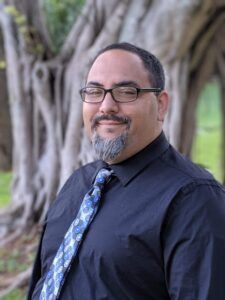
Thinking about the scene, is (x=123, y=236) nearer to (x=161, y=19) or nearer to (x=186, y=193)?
(x=186, y=193)

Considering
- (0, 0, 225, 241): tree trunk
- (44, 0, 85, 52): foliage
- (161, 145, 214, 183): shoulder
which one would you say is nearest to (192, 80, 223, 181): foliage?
(44, 0, 85, 52): foliage

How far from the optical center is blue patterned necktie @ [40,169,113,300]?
1.74 metres

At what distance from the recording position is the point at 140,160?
1.75m

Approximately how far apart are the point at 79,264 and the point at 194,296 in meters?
0.41

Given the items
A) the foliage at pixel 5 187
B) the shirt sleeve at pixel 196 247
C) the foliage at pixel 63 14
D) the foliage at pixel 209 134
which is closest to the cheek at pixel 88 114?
the shirt sleeve at pixel 196 247

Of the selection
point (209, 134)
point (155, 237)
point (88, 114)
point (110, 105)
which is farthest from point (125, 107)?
point (209, 134)

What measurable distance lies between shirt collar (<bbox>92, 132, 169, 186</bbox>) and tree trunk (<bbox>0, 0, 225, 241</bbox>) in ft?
7.58

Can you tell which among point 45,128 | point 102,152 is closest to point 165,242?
point 102,152

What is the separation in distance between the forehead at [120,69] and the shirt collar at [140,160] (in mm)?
200

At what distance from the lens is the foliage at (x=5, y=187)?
7.09m

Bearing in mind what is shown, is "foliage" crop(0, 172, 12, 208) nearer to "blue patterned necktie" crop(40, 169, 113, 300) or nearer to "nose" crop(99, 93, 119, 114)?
"blue patterned necktie" crop(40, 169, 113, 300)

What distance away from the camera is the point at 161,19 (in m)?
4.04

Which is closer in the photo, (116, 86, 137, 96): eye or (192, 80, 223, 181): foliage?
(116, 86, 137, 96): eye

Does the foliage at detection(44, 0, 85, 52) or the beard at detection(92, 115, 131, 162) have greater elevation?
the foliage at detection(44, 0, 85, 52)
